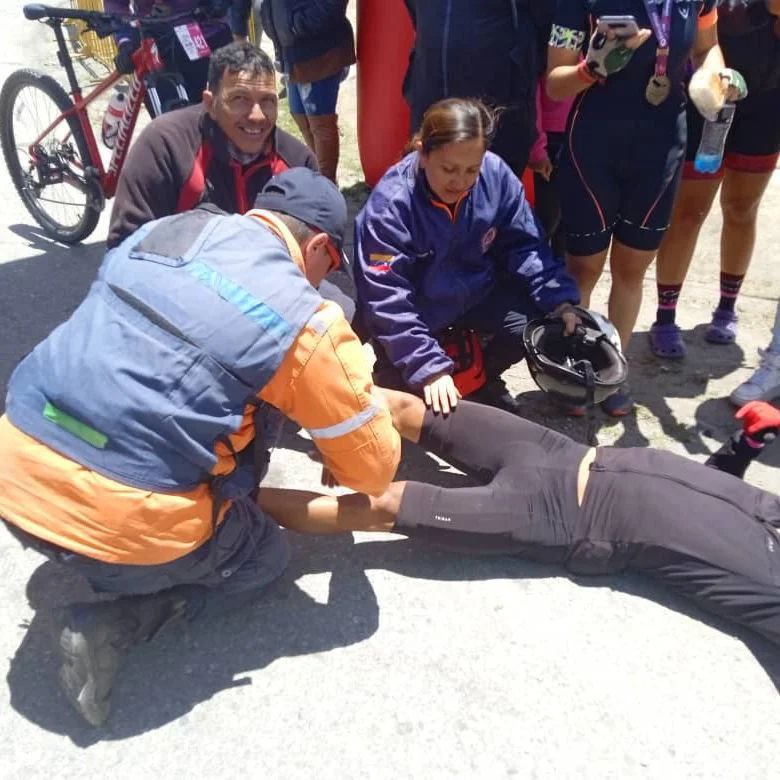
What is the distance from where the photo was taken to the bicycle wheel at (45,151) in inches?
166

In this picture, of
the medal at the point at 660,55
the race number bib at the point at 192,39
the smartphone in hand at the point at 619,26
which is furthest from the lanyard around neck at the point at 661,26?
the race number bib at the point at 192,39

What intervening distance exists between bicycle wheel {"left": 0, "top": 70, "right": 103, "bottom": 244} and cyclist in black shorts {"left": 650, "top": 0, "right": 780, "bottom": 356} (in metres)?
2.93

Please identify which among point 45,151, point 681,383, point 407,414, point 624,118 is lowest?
point 681,383

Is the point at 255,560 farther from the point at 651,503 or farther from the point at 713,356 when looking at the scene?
the point at 713,356

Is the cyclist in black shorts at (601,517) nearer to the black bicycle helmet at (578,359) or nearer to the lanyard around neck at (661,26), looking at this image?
the black bicycle helmet at (578,359)

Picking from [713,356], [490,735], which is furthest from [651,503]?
[713,356]

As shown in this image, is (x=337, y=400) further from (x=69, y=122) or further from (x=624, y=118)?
(x=69, y=122)

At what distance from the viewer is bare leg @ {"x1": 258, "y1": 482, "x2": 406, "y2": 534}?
8.23 feet

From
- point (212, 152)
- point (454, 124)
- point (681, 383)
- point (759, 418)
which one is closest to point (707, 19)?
point (454, 124)

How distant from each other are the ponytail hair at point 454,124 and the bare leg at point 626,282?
0.84 m

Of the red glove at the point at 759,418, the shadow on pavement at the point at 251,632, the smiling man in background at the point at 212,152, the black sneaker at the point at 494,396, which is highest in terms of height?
the smiling man in background at the point at 212,152

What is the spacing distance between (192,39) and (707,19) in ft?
7.72

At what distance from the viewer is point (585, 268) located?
330cm

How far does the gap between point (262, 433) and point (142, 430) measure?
46cm
